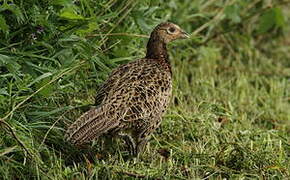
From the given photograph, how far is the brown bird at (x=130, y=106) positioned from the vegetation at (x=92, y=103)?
7.0 inches

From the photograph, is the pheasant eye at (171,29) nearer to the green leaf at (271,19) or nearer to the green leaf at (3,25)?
the green leaf at (3,25)

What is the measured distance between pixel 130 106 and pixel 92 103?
0.65 m

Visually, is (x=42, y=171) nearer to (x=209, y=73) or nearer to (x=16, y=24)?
(x=16, y=24)

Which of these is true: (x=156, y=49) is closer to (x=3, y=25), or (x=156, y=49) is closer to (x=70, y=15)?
(x=70, y=15)

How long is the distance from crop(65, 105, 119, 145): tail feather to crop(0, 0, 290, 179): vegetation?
0.18m

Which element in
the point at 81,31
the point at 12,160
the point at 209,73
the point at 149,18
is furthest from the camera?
the point at 209,73

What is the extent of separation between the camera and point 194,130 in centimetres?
571

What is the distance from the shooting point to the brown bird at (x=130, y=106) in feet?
16.0

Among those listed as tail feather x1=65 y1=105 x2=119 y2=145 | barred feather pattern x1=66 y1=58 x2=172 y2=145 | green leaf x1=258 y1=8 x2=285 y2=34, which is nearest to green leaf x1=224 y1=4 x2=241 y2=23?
green leaf x1=258 y1=8 x2=285 y2=34

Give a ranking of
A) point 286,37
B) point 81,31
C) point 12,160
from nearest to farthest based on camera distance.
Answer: point 12,160
point 81,31
point 286,37

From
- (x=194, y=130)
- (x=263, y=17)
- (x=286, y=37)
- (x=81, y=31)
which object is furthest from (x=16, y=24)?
(x=286, y=37)

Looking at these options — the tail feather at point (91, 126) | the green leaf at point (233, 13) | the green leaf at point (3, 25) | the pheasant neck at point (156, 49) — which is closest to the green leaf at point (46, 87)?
the tail feather at point (91, 126)

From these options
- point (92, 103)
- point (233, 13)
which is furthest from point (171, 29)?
point (233, 13)

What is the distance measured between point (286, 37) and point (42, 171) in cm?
463
